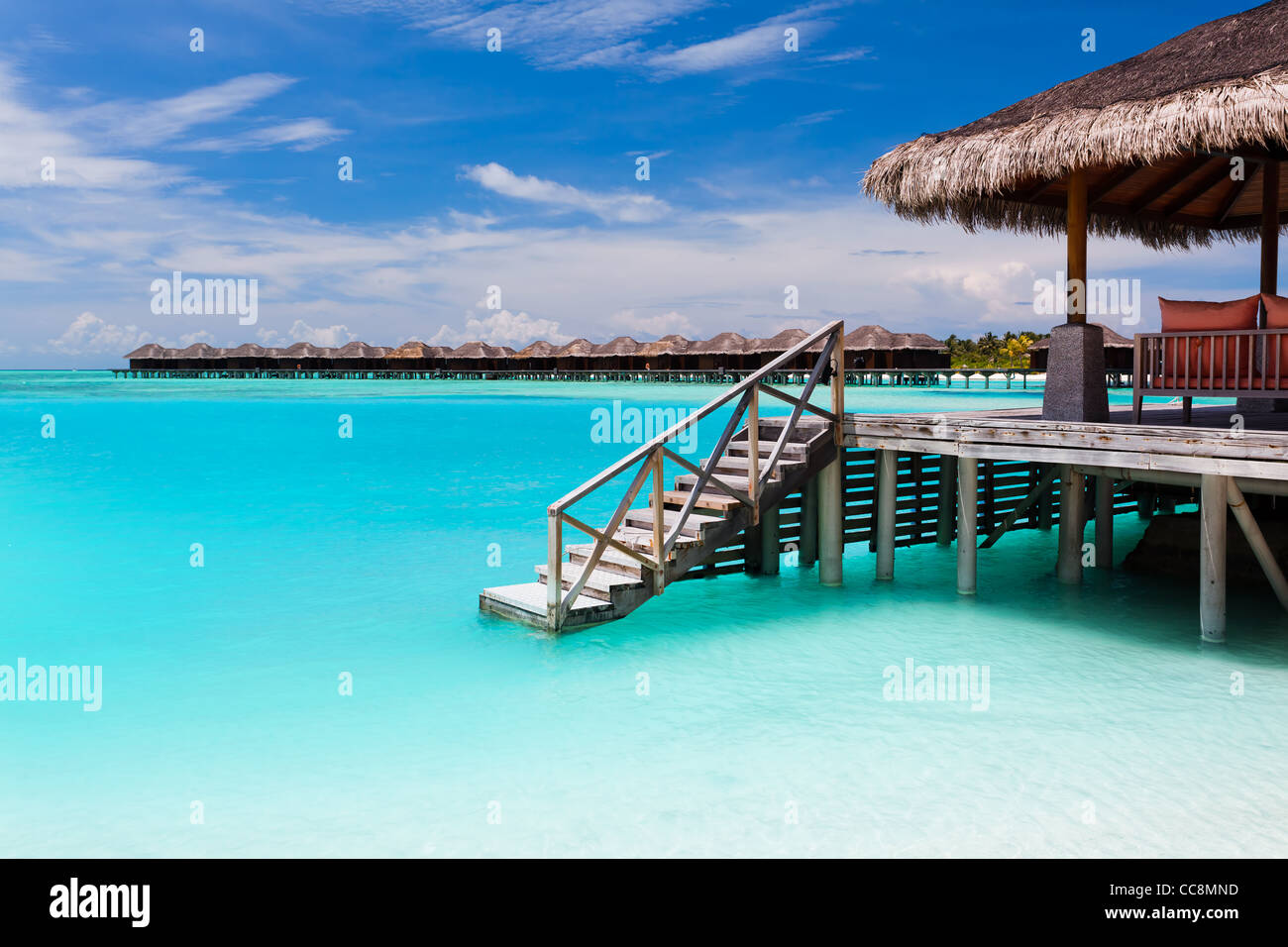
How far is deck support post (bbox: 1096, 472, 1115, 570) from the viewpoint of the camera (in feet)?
33.2

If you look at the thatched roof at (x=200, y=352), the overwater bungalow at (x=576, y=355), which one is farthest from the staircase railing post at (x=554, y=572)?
the thatched roof at (x=200, y=352)

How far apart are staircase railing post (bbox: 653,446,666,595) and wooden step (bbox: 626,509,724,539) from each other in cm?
22

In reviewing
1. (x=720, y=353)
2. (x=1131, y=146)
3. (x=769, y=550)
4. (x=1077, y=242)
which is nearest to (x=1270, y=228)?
(x=1077, y=242)

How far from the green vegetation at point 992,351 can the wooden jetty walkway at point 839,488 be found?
55903 mm

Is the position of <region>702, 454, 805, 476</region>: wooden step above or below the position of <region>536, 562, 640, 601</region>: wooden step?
above

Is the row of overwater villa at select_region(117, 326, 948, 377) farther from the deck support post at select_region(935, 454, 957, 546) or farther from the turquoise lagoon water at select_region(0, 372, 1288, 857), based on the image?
the turquoise lagoon water at select_region(0, 372, 1288, 857)

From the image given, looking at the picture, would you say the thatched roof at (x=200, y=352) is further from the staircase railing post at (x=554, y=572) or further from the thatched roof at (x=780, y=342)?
the staircase railing post at (x=554, y=572)

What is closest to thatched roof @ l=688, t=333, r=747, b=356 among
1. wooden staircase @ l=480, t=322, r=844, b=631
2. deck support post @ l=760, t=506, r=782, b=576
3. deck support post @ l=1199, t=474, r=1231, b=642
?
deck support post @ l=760, t=506, r=782, b=576

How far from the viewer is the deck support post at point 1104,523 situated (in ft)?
33.2

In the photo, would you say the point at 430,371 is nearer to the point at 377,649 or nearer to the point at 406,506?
the point at 406,506

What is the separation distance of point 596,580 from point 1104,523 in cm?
566

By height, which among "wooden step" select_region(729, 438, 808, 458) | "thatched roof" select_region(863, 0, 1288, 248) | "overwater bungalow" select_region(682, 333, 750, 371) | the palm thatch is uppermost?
the palm thatch

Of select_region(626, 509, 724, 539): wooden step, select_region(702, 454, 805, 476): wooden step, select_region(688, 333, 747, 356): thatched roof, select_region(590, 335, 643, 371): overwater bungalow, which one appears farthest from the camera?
select_region(590, 335, 643, 371): overwater bungalow
